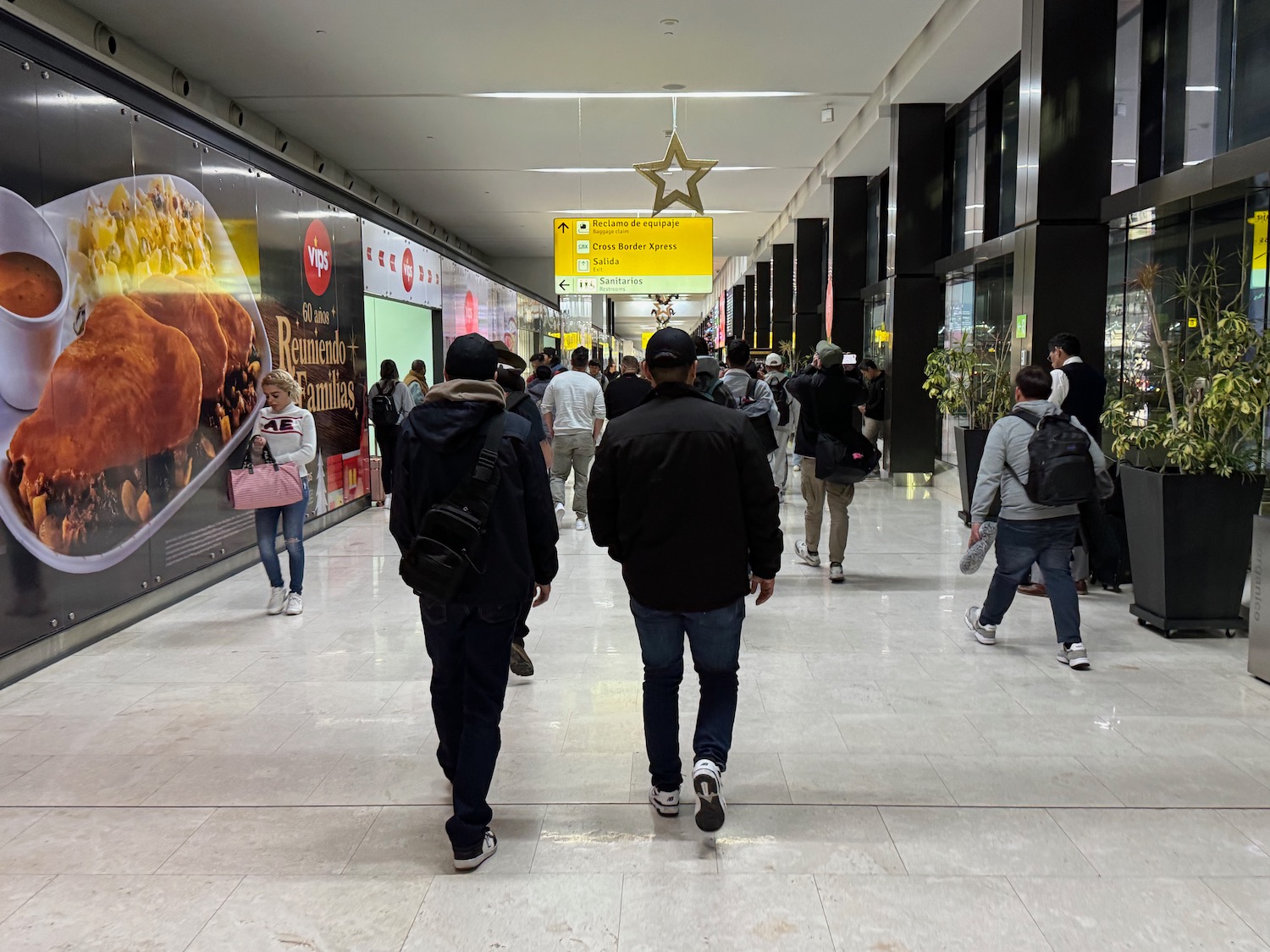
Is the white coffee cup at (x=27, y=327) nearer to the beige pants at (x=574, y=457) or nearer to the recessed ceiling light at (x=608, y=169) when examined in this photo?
the beige pants at (x=574, y=457)

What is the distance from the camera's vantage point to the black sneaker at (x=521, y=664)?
188 inches

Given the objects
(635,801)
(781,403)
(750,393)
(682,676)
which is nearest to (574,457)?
(750,393)

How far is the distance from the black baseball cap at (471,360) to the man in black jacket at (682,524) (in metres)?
0.43

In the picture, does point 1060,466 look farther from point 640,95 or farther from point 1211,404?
point 640,95

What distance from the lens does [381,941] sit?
101 inches

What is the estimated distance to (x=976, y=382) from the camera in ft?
30.6

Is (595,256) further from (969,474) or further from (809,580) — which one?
(809,580)

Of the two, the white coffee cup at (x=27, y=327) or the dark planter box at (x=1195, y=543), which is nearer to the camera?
the white coffee cup at (x=27, y=327)

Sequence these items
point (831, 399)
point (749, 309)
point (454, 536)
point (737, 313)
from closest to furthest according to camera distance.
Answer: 1. point (454, 536)
2. point (831, 399)
3. point (749, 309)
4. point (737, 313)

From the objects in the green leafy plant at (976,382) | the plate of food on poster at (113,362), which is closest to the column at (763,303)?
the green leafy plant at (976,382)

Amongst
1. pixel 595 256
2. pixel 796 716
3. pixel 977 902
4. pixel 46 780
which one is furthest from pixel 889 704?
pixel 595 256

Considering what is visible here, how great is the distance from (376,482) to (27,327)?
6.27 m

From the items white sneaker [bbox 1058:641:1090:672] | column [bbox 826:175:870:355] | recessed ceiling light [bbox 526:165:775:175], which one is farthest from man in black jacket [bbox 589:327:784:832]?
column [bbox 826:175:870:355]


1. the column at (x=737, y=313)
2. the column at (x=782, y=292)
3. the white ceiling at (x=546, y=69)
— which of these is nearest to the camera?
the white ceiling at (x=546, y=69)
